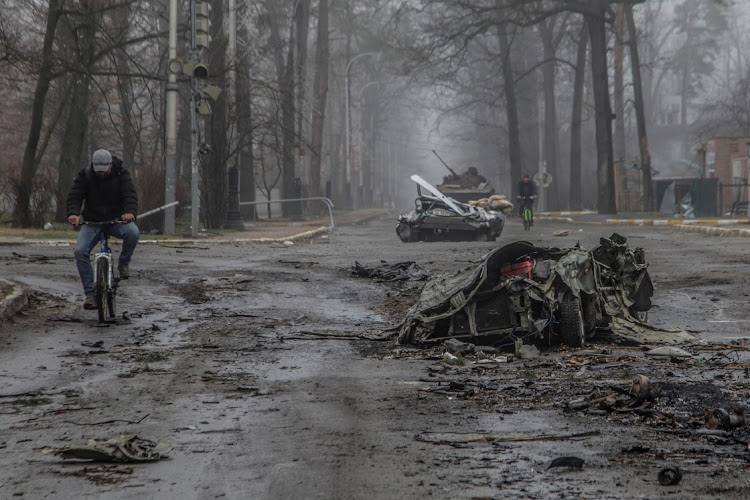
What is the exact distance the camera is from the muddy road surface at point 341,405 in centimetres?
414

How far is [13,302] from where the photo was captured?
1001 cm

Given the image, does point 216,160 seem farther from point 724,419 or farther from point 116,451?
point 724,419

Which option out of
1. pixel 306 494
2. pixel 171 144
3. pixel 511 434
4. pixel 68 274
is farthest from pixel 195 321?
pixel 171 144

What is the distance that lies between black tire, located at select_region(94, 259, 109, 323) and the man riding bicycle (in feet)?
0.45

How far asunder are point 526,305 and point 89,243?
4402mm

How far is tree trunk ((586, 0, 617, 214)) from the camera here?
38.7m

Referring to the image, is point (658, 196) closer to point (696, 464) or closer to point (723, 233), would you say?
→ point (723, 233)

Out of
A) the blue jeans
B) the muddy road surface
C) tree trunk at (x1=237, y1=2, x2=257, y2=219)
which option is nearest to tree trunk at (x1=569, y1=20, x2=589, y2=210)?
tree trunk at (x1=237, y1=2, x2=257, y2=219)

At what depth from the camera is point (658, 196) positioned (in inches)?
1678

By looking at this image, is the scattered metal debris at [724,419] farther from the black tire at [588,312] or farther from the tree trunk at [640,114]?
the tree trunk at [640,114]

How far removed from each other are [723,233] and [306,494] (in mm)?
22089

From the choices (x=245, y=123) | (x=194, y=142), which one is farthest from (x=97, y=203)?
(x=245, y=123)

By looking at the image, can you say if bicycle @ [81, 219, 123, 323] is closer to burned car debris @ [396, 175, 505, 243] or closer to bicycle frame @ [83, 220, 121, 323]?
bicycle frame @ [83, 220, 121, 323]

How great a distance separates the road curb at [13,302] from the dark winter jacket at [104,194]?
3.55ft
